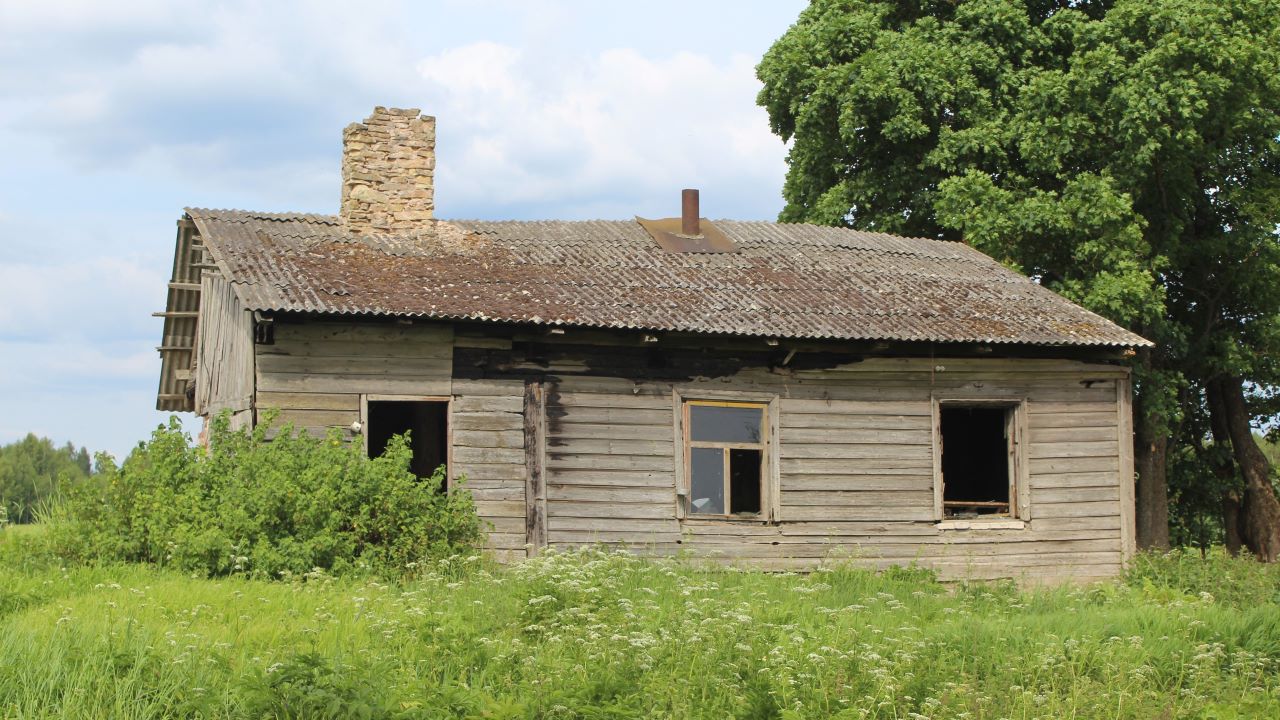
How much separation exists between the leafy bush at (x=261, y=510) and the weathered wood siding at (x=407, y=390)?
2.44ft

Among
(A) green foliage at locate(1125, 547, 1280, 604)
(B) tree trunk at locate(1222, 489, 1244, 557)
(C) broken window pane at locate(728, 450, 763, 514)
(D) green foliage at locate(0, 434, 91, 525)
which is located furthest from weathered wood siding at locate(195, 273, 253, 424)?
(D) green foliage at locate(0, 434, 91, 525)

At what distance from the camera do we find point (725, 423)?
15852 millimetres

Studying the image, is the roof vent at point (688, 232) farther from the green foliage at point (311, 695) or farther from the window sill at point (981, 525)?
the green foliage at point (311, 695)

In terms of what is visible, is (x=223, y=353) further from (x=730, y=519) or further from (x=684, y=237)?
(x=730, y=519)

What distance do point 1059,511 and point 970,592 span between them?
2131 millimetres

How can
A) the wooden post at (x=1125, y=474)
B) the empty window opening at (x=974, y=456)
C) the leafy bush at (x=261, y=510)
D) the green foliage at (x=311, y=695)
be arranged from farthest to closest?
1. the empty window opening at (x=974, y=456)
2. the wooden post at (x=1125, y=474)
3. the leafy bush at (x=261, y=510)
4. the green foliage at (x=311, y=695)

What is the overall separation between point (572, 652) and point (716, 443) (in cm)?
737

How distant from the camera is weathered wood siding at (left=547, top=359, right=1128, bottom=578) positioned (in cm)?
1520

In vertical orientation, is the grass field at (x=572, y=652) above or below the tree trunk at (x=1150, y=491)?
below

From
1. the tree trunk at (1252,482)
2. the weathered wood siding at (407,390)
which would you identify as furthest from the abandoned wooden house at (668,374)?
the tree trunk at (1252,482)

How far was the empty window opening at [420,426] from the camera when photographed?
1897cm

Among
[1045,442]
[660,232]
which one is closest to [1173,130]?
[1045,442]

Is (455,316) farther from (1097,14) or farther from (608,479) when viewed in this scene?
(1097,14)

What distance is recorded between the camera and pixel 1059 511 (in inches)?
661
